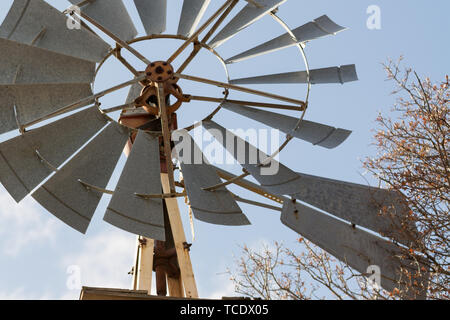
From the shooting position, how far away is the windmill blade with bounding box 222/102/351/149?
256 inches

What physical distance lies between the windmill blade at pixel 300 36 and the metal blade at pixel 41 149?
190 cm

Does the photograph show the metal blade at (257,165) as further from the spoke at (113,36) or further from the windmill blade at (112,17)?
the windmill blade at (112,17)

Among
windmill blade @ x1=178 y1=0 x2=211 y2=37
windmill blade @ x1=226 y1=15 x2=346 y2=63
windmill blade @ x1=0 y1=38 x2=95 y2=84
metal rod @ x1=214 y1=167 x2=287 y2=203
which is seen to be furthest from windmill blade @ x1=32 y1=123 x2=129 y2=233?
Result: windmill blade @ x1=226 y1=15 x2=346 y2=63

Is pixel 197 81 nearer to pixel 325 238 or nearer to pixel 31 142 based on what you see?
pixel 31 142

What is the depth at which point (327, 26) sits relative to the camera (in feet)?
22.5

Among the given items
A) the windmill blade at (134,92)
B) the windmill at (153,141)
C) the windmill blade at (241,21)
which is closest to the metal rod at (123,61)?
the windmill at (153,141)

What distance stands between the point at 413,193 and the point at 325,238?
53.9 inches

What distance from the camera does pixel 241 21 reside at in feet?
22.6

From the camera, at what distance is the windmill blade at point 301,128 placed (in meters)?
6.50

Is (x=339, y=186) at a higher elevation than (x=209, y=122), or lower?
lower

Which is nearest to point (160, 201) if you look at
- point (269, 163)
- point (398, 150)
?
point (269, 163)

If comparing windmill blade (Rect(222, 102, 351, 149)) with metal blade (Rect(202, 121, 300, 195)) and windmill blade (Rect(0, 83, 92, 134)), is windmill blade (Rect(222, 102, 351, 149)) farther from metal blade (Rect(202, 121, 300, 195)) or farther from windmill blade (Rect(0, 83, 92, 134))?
windmill blade (Rect(0, 83, 92, 134))
